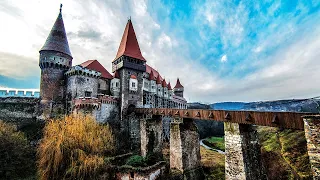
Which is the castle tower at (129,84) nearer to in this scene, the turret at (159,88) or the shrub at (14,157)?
the shrub at (14,157)

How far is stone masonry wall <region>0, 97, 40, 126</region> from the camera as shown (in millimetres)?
18703

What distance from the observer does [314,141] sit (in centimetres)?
540

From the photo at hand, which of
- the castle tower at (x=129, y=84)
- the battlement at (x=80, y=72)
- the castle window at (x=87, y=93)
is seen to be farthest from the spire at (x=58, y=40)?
the castle tower at (x=129, y=84)

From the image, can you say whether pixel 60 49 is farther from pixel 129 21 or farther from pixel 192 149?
pixel 192 149

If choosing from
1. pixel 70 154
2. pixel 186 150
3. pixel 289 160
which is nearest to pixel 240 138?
pixel 186 150

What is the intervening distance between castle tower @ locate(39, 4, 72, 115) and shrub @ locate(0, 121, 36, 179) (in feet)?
16.9

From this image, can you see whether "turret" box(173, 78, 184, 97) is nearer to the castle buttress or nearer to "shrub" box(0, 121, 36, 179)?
the castle buttress

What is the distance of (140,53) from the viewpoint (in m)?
26.9

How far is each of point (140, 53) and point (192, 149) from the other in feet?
60.0

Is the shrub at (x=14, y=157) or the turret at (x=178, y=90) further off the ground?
the turret at (x=178, y=90)

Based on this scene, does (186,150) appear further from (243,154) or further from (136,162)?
(243,154)

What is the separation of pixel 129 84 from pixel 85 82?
238 inches

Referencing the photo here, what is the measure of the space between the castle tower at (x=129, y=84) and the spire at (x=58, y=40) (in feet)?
23.6

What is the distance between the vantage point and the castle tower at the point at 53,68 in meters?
19.9
